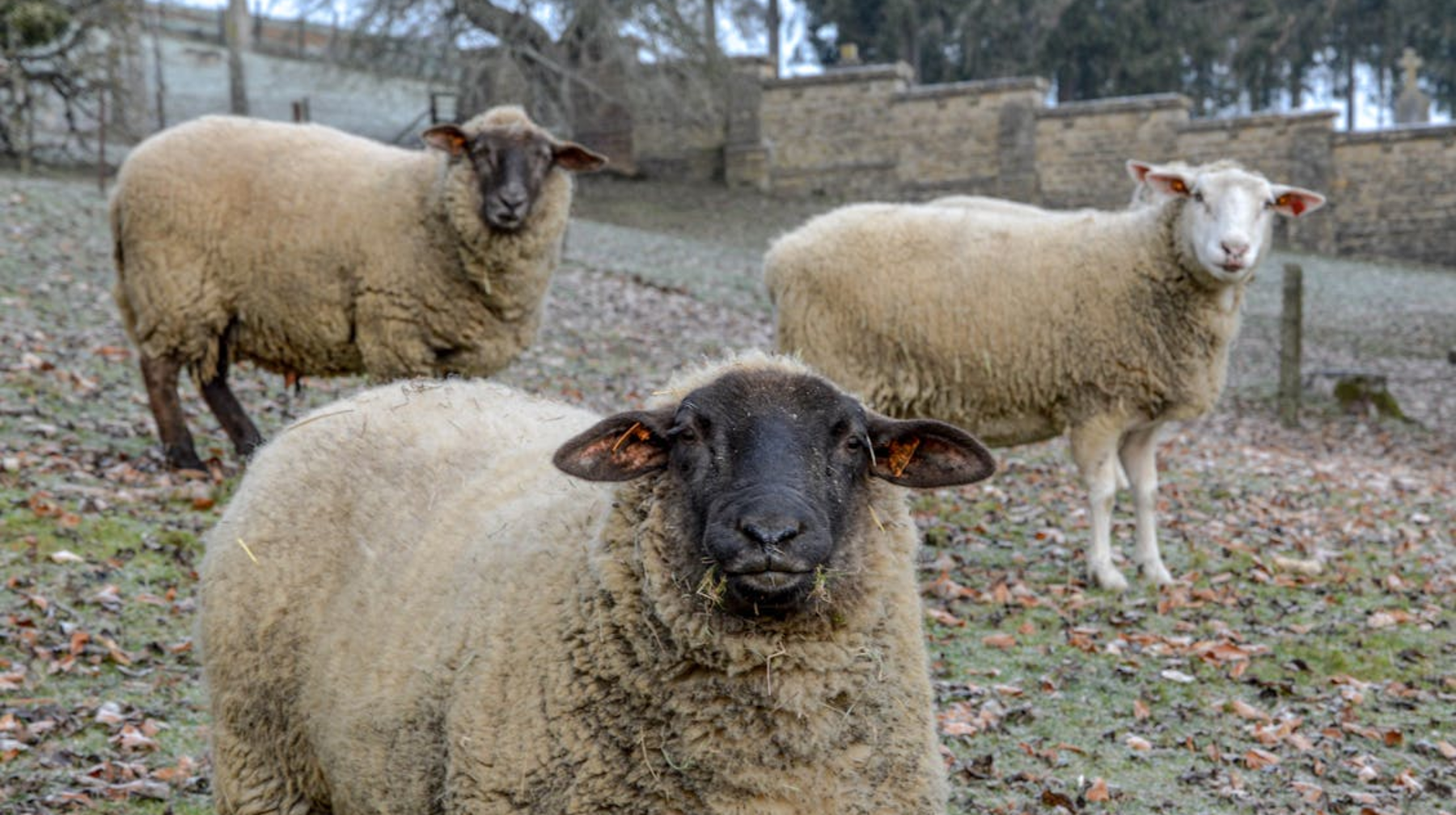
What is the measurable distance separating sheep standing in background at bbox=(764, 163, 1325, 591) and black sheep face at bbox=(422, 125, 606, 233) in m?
1.60

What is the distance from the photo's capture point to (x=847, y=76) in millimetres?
32938

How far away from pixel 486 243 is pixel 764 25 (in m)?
26.2

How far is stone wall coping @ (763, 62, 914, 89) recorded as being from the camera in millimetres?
32688

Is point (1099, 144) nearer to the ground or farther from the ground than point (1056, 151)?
farther from the ground

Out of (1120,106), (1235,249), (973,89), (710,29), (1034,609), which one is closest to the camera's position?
(1034,609)

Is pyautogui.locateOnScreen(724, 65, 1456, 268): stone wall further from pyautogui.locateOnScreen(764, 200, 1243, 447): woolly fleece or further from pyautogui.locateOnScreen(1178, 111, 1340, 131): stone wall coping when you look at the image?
pyautogui.locateOnScreen(764, 200, 1243, 447): woolly fleece

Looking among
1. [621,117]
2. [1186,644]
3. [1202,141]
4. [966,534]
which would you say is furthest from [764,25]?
[1186,644]

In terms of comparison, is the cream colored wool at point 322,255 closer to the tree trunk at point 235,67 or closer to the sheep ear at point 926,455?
the sheep ear at point 926,455

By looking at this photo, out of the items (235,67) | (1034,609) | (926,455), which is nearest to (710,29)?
(235,67)

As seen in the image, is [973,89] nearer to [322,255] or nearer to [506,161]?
[506,161]

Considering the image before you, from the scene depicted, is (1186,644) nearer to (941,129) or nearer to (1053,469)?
(1053,469)

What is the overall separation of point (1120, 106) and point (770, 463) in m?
30.3

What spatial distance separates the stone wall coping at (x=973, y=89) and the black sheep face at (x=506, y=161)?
25.0 metres

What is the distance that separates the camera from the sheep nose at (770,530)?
2.99 metres
